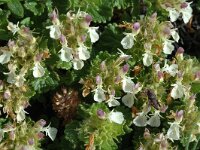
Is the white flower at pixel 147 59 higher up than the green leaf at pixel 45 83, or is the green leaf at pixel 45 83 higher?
the white flower at pixel 147 59

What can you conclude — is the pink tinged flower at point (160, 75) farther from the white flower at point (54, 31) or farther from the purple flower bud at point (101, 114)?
the white flower at point (54, 31)

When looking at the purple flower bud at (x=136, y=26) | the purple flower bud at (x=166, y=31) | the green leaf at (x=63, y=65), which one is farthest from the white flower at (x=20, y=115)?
the purple flower bud at (x=166, y=31)

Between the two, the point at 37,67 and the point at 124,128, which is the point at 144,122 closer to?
the point at 124,128

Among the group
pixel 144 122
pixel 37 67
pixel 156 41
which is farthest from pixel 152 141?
pixel 37 67

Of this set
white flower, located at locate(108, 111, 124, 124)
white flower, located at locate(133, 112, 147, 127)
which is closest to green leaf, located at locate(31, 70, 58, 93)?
white flower, located at locate(108, 111, 124, 124)

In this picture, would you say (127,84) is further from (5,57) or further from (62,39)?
(5,57)

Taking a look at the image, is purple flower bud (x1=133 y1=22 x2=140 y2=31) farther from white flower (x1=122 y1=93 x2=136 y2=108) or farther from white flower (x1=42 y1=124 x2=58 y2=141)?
Answer: white flower (x1=42 y1=124 x2=58 y2=141)
